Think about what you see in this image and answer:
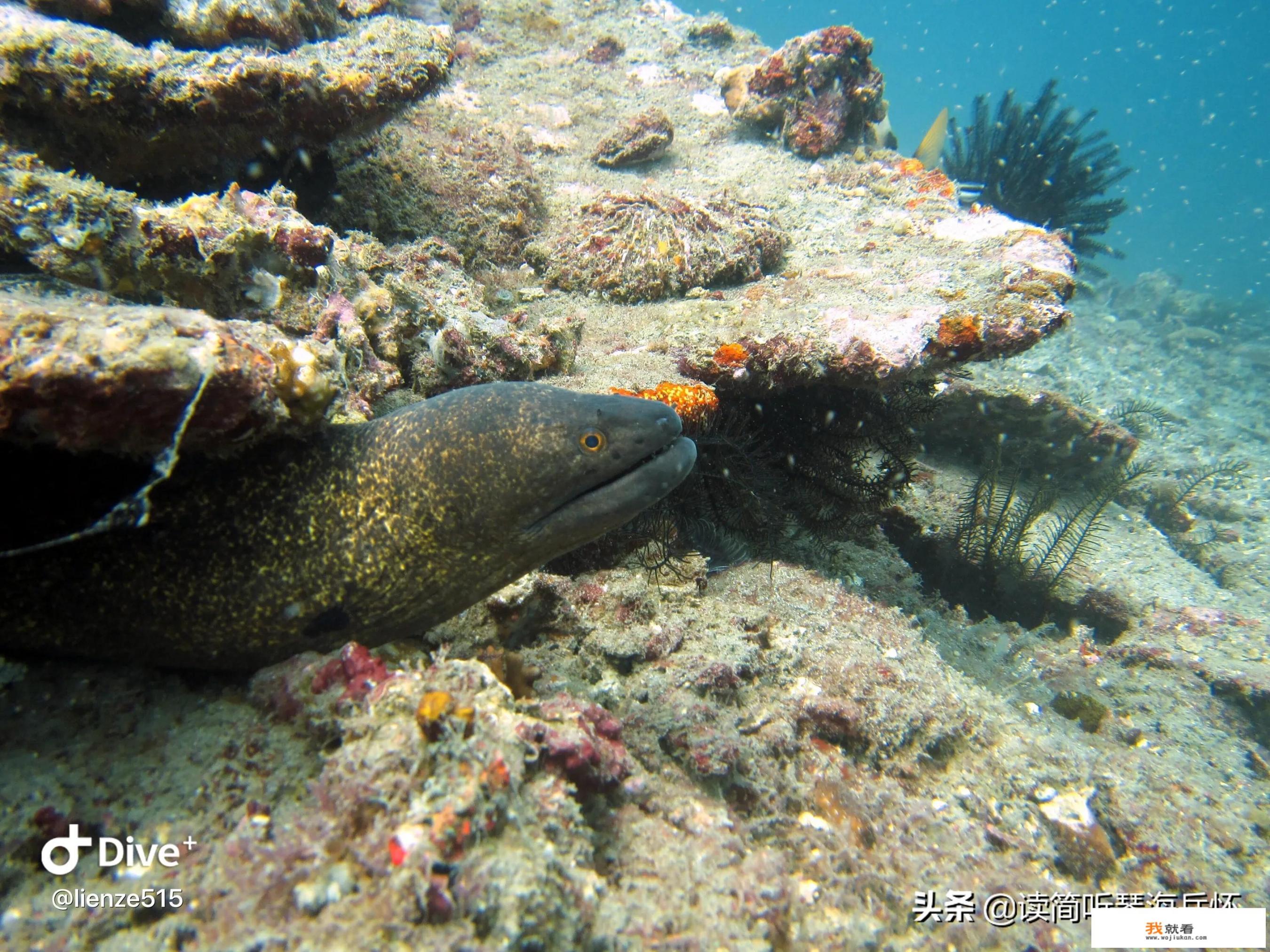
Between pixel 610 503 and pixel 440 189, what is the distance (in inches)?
172

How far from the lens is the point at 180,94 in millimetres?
3473

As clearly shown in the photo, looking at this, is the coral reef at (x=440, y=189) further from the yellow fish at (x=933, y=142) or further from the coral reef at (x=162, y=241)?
the yellow fish at (x=933, y=142)

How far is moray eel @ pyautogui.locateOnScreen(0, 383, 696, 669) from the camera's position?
7.05ft

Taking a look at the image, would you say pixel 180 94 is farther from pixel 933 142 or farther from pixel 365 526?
pixel 933 142

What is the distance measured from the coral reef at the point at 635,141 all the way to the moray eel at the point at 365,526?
5.73 m

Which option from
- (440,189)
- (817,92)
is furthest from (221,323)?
(817,92)

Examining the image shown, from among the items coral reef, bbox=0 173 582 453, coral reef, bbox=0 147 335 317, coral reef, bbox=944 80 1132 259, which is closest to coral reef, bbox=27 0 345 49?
coral reef, bbox=0 173 582 453

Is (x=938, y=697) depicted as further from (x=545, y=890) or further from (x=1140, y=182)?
(x=1140, y=182)

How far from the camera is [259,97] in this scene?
12.1 feet

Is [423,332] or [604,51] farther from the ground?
[604,51]

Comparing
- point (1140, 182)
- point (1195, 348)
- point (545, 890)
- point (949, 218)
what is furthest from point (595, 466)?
point (1140, 182)

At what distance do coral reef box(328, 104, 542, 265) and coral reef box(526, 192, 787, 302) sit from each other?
0.42 m

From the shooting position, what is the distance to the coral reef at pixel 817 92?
24.7 feet

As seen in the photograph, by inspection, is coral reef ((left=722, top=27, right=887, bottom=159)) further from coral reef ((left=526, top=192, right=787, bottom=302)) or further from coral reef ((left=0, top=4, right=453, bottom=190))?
coral reef ((left=0, top=4, right=453, bottom=190))
